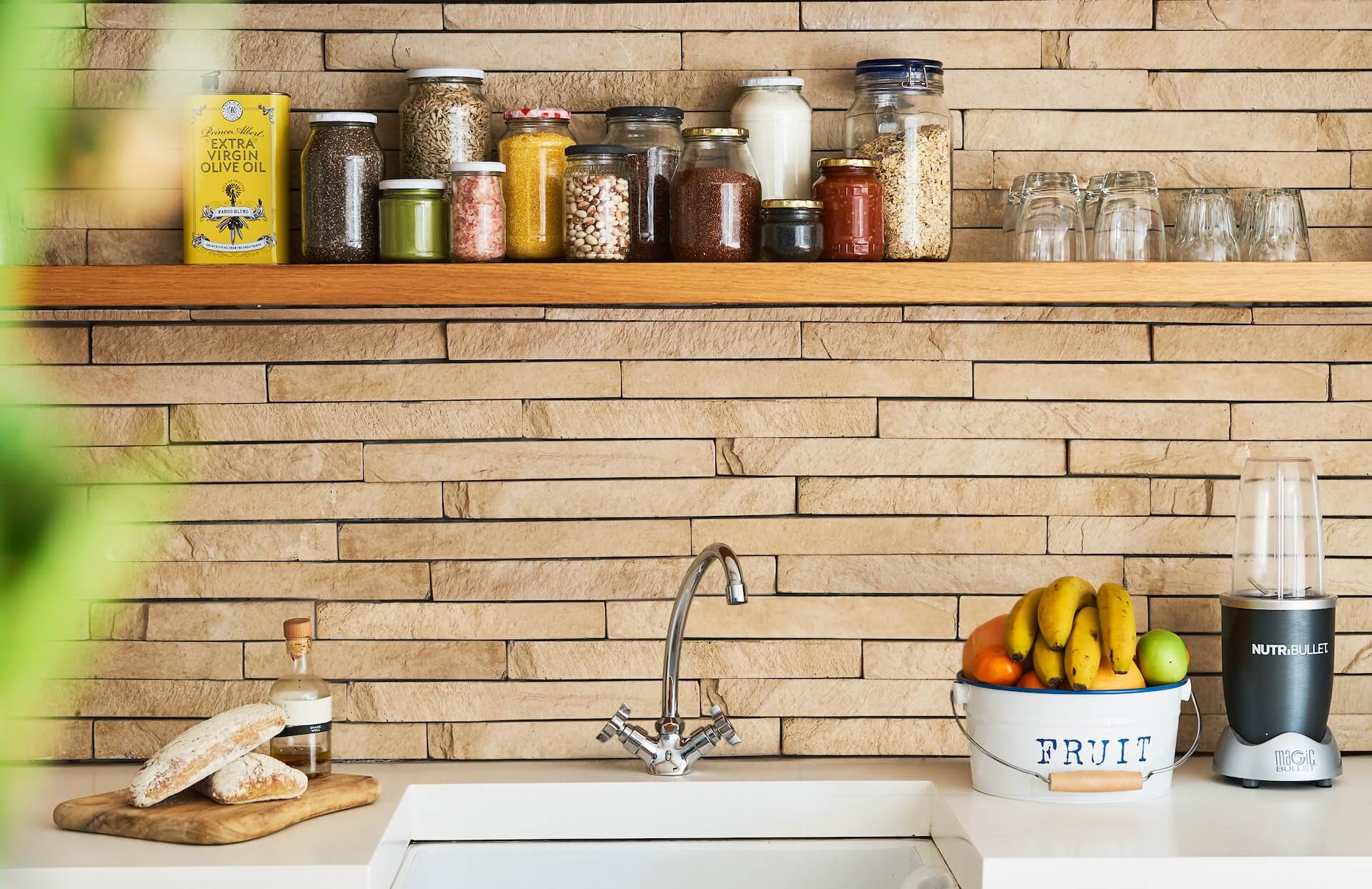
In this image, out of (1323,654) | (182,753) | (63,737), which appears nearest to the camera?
(182,753)

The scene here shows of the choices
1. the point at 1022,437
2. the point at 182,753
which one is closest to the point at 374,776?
the point at 182,753

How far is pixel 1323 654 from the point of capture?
5.35ft

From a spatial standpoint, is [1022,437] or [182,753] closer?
[182,753]

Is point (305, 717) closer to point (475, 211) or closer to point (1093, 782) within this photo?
point (475, 211)

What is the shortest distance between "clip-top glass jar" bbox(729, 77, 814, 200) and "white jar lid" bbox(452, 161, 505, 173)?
1.05ft

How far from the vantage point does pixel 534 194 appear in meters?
1.61

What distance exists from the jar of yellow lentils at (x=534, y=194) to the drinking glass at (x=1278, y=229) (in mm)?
893

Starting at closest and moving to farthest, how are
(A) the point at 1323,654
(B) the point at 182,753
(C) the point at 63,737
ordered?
1. (B) the point at 182,753
2. (A) the point at 1323,654
3. (C) the point at 63,737

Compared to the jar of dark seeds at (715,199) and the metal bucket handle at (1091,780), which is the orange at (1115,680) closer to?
the metal bucket handle at (1091,780)

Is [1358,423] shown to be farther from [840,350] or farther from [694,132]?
[694,132]

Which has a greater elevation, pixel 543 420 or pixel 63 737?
pixel 543 420

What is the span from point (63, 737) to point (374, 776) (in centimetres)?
43

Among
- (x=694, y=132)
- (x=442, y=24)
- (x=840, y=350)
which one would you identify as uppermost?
(x=442, y=24)

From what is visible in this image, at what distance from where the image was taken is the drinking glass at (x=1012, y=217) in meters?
1.68
